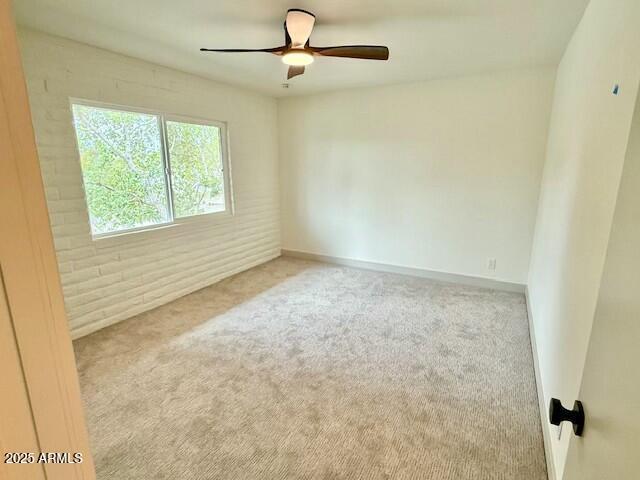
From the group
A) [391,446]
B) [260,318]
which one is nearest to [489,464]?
[391,446]

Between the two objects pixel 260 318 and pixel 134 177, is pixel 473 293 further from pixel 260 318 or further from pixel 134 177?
pixel 134 177

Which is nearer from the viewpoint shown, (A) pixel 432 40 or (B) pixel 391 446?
(B) pixel 391 446

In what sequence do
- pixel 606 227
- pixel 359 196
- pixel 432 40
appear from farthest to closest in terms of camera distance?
pixel 359 196 → pixel 432 40 → pixel 606 227

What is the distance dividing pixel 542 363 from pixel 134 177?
3511mm

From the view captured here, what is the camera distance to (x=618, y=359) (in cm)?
56

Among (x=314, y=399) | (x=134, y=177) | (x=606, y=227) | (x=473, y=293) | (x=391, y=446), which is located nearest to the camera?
(x=606, y=227)

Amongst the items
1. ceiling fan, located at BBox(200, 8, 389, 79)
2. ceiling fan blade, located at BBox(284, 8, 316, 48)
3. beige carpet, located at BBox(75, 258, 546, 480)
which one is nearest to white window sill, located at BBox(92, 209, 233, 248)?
beige carpet, located at BBox(75, 258, 546, 480)

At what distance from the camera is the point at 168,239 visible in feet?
11.0

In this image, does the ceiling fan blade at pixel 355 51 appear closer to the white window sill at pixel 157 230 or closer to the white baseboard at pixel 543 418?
the white window sill at pixel 157 230

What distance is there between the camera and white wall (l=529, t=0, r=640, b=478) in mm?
1122

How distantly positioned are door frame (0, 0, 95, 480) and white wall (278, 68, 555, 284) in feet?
12.5

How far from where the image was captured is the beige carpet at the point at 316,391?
5.14 ft

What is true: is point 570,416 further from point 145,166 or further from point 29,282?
point 145,166

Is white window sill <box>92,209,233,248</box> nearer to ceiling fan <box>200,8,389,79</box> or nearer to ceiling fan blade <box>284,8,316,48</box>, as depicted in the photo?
ceiling fan <box>200,8,389,79</box>
